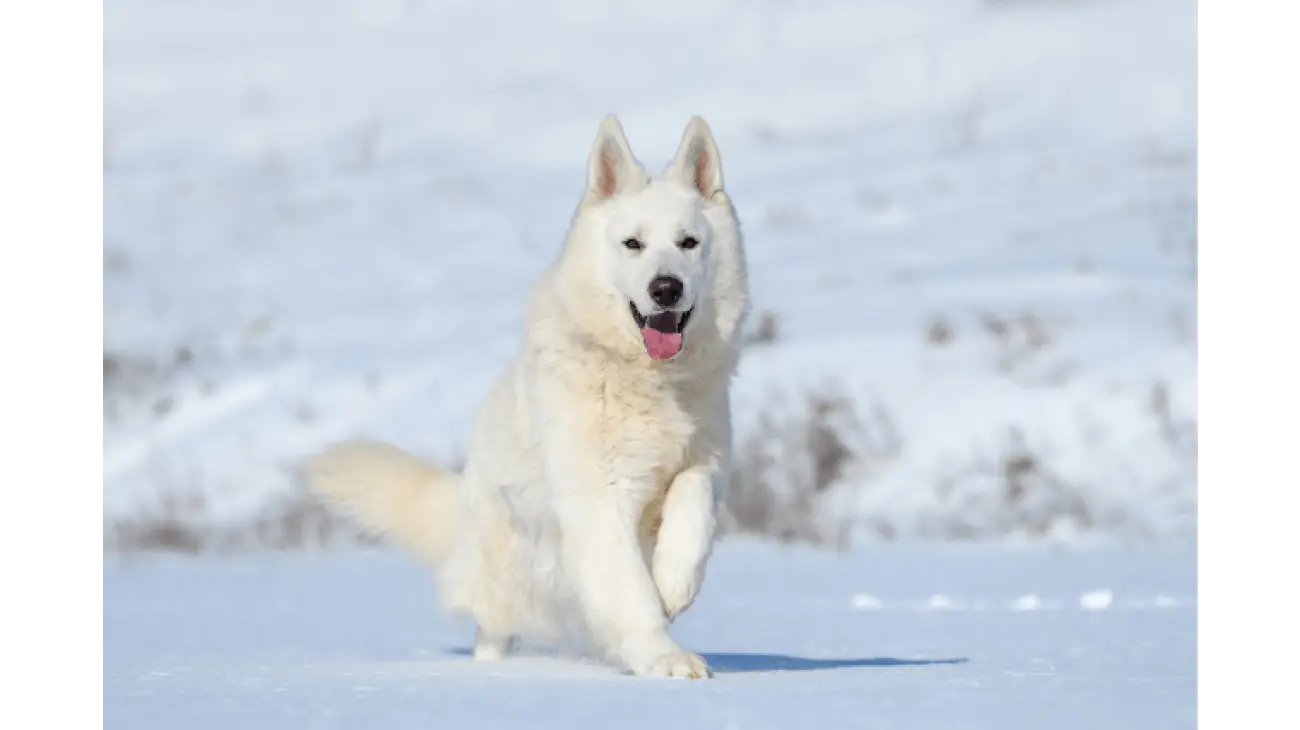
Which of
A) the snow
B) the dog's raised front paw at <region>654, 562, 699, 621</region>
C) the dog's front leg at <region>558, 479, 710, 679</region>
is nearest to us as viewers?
the snow

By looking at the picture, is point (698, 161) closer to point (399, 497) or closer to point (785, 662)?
point (785, 662)

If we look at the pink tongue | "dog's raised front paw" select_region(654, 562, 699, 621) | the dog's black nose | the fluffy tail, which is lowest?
"dog's raised front paw" select_region(654, 562, 699, 621)

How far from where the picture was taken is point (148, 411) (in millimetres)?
15078

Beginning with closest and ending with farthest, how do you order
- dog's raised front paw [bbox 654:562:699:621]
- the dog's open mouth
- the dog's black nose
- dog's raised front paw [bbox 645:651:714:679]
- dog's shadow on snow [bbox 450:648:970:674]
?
1. dog's raised front paw [bbox 645:651:714:679]
2. dog's raised front paw [bbox 654:562:699:621]
3. the dog's black nose
4. the dog's open mouth
5. dog's shadow on snow [bbox 450:648:970:674]

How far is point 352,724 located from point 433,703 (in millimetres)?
382

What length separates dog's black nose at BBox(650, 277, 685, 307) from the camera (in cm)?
530

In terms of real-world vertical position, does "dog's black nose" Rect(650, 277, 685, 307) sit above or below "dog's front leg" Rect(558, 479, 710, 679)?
above

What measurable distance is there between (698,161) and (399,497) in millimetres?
1977

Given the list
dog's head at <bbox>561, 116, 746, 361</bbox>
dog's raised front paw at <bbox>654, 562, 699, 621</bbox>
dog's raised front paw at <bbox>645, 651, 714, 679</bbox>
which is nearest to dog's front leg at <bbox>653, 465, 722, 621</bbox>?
dog's raised front paw at <bbox>654, 562, 699, 621</bbox>

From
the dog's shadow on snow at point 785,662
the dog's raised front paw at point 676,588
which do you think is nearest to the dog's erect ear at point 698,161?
the dog's raised front paw at point 676,588

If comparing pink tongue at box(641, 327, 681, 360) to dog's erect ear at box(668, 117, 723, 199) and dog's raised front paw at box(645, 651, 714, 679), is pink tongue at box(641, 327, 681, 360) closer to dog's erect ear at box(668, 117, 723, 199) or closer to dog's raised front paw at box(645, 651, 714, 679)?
dog's erect ear at box(668, 117, 723, 199)

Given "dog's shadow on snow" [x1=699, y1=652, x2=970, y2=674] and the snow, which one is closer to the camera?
the snow

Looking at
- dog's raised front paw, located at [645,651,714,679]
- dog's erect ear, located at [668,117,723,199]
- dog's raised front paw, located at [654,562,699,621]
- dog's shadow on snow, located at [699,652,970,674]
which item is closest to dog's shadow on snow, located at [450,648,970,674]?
dog's shadow on snow, located at [699,652,970,674]

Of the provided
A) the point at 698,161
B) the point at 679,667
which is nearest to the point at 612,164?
the point at 698,161
